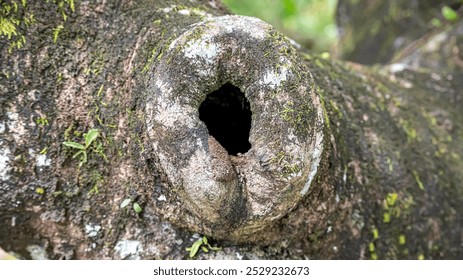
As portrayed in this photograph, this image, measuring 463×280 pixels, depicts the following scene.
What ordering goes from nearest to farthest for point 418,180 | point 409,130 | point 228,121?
point 228,121
point 418,180
point 409,130

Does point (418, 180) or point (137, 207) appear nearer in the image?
point (137, 207)

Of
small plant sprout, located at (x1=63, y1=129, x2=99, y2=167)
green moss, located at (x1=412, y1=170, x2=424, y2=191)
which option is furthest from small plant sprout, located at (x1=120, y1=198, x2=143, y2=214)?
green moss, located at (x1=412, y1=170, x2=424, y2=191)

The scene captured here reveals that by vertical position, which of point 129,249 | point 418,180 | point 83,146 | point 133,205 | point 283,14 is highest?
point 283,14

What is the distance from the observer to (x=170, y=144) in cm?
125

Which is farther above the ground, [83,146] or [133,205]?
[83,146]

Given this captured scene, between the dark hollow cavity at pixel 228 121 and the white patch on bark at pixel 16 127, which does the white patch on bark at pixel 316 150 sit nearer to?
the dark hollow cavity at pixel 228 121

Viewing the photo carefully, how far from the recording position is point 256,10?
4418 millimetres

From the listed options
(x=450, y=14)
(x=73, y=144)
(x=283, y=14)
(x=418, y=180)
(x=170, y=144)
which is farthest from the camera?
(x=283, y=14)

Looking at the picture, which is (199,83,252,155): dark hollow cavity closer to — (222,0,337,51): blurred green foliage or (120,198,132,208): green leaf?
(120,198,132,208): green leaf

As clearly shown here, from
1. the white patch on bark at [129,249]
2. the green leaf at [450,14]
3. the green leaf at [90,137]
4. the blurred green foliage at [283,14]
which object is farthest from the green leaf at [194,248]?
the blurred green foliage at [283,14]

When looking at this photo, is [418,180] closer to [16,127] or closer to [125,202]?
[125,202]

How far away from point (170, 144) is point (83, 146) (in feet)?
0.99

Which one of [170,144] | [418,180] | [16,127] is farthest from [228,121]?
[418,180]
